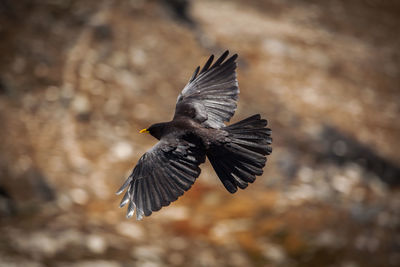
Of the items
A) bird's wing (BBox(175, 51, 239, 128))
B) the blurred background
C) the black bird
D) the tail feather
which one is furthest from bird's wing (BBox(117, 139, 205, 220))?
the blurred background

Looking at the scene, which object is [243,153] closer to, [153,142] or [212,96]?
[212,96]

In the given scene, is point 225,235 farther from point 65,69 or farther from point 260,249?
point 65,69

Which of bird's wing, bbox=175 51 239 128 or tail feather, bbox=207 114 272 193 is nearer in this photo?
tail feather, bbox=207 114 272 193

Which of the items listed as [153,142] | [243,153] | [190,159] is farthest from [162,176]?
[153,142]

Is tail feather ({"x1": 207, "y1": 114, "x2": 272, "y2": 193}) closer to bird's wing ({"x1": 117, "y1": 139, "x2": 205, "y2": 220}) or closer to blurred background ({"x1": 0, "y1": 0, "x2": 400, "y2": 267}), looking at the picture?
bird's wing ({"x1": 117, "y1": 139, "x2": 205, "y2": 220})

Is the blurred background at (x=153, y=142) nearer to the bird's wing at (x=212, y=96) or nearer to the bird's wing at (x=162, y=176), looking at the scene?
the bird's wing at (x=212, y=96)

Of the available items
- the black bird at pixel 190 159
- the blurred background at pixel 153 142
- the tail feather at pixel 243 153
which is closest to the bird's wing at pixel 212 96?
the black bird at pixel 190 159
